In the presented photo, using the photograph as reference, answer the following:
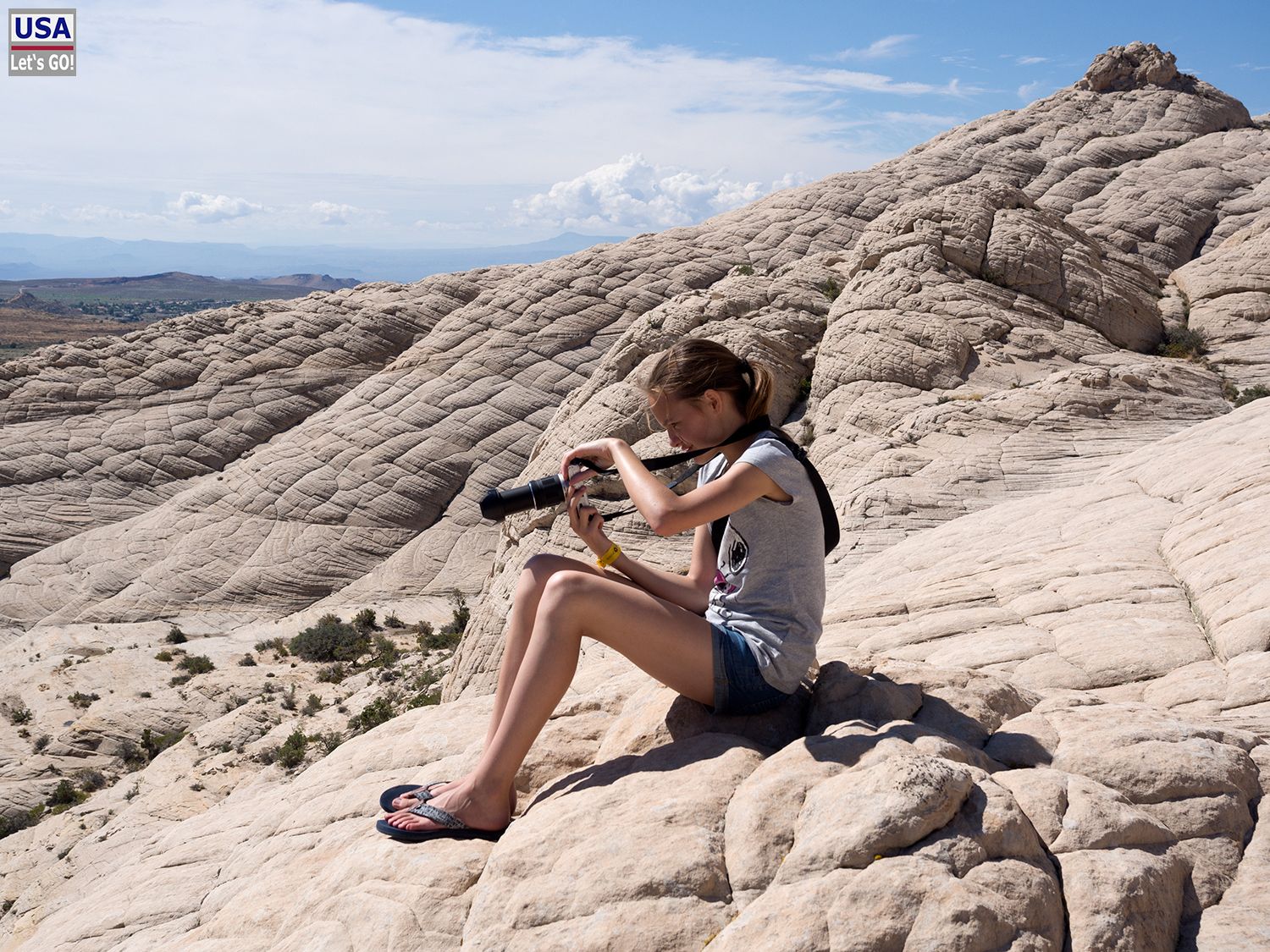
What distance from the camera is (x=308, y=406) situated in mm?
37625

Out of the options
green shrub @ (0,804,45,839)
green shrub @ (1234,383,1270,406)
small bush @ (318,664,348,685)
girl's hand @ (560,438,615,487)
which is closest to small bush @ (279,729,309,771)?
green shrub @ (0,804,45,839)

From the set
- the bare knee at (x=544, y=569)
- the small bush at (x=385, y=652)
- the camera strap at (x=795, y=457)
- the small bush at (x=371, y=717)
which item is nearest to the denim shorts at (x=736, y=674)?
the camera strap at (x=795, y=457)

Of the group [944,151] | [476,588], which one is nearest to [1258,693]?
[476,588]

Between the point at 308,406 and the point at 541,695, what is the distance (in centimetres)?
3590

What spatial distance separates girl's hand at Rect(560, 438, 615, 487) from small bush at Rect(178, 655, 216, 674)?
→ 22.2 meters

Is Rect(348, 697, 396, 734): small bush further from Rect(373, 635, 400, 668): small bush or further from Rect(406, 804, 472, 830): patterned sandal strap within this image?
Rect(406, 804, 472, 830): patterned sandal strap

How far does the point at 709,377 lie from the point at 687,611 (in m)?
1.07

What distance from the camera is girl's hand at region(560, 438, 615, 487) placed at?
14.9ft

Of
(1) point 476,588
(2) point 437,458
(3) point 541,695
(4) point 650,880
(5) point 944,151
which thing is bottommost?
(1) point 476,588

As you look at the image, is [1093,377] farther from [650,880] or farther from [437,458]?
[437,458]

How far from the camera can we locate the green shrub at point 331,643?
81.2ft

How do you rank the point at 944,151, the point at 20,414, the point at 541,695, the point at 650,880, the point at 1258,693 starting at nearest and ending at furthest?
the point at 650,880
the point at 541,695
the point at 1258,693
the point at 20,414
the point at 944,151

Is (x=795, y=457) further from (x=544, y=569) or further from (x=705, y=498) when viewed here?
(x=544, y=569)

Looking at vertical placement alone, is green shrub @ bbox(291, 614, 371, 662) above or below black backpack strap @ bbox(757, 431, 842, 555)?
below
